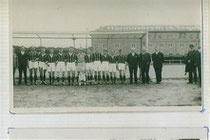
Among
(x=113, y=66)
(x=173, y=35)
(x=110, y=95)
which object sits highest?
(x=173, y=35)

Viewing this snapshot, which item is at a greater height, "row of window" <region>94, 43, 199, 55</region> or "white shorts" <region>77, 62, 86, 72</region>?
"row of window" <region>94, 43, 199, 55</region>

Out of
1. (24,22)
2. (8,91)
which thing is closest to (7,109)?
(8,91)

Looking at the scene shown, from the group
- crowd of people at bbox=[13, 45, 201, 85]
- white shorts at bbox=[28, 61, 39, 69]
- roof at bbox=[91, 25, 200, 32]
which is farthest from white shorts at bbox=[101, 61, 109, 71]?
white shorts at bbox=[28, 61, 39, 69]

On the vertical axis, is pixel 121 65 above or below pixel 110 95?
above

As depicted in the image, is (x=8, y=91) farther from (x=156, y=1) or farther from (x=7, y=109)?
(x=156, y=1)

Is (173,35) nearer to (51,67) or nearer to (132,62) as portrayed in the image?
(132,62)

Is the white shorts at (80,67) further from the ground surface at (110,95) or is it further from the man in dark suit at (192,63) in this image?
the man in dark suit at (192,63)

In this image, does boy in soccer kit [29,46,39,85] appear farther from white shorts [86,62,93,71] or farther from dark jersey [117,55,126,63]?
dark jersey [117,55,126,63]

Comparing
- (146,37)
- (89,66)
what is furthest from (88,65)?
(146,37)
